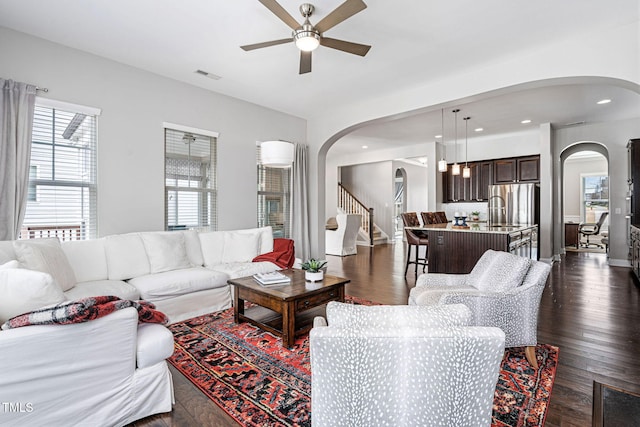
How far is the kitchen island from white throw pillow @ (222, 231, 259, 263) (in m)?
2.69

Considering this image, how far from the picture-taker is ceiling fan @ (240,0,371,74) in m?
2.25

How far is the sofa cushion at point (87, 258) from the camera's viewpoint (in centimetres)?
316

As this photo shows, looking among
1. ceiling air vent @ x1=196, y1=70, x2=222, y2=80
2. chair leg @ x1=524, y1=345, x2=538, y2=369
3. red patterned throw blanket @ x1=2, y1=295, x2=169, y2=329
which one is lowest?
chair leg @ x1=524, y1=345, x2=538, y2=369

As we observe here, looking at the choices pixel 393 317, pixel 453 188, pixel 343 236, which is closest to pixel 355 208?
pixel 343 236

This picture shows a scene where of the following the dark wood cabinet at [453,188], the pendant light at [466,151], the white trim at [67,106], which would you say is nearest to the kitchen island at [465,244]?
the pendant light at [466,151]

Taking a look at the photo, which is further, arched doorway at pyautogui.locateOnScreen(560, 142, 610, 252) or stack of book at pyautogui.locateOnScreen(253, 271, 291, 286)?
arched doorway at pyautogui.locateOnScreen(560, 142, 610, 252)

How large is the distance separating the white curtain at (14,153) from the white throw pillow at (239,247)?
213cm

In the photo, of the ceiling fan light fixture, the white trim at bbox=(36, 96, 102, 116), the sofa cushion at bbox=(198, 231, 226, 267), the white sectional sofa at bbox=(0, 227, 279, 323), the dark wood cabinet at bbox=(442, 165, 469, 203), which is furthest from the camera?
the dark wood cabinet at bbox=(442, 165, 469, 203)

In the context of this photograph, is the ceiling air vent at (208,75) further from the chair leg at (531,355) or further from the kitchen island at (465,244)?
the chair leg at (531,355)

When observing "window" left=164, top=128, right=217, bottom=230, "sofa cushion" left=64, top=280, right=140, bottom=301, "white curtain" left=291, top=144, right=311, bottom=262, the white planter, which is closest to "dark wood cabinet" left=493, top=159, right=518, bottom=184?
"white curtain" left=291, top=144, right=311, bottom=262

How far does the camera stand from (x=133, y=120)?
3.96 metres

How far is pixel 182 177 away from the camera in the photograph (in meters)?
4.46

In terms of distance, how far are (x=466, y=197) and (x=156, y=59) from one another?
738cm

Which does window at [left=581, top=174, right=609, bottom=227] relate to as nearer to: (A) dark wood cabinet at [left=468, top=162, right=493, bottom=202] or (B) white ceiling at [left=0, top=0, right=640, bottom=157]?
(A) dark wood cabinet at [left=468, top=162, right=493, bottom=202]
